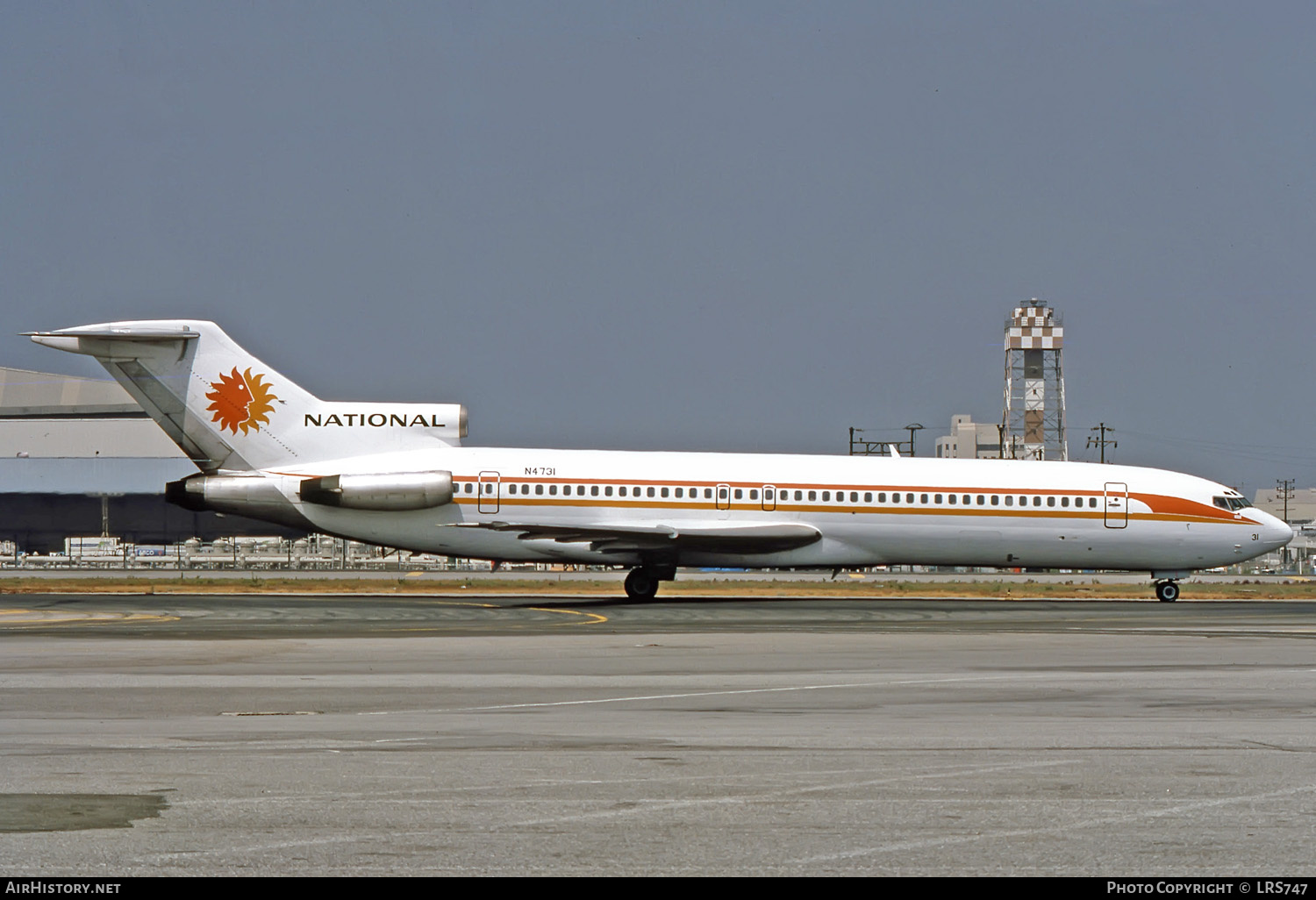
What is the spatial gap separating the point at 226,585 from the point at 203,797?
36465mm

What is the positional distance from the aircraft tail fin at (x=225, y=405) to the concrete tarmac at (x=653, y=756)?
15.5 metres

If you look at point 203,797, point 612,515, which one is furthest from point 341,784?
point 612,515

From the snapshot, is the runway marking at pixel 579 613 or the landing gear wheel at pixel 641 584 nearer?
the runway marking at pixel 579 613

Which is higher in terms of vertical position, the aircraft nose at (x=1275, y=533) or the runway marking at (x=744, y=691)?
the aircraft nose at (x=1275, y=533)

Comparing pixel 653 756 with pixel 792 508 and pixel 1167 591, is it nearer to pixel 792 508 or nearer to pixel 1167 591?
pixel 792 508

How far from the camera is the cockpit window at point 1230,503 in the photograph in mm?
39531

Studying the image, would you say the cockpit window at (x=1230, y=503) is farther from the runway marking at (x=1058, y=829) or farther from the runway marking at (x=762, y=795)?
the runway marking at (x=1058, y=829)

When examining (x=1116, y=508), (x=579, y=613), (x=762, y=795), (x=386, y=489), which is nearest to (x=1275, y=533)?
(x=1116, y=508)

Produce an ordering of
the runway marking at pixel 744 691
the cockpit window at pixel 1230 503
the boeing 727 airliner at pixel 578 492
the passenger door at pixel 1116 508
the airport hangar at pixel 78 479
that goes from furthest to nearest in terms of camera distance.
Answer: the airport hangar at pixel 78 479 → the cockpit window at pixel 1230 503 → the passenger door at pixel 1116 508 → the boeing 727 airliner at pixel 578 492 → the runway marking at pixel 744 691

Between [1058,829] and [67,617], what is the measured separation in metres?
24.0

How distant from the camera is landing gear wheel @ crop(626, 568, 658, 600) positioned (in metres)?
37.8

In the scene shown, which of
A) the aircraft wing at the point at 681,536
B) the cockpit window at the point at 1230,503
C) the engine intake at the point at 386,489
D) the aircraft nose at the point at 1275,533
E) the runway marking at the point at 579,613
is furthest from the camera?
the cockpit window at the point at 1230,503

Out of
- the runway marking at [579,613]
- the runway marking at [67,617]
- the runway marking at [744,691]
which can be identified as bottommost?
the runway marking at [744,691]

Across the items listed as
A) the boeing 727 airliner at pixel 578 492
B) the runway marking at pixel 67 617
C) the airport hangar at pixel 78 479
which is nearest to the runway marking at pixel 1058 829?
the runway marking at pixel 67 617
